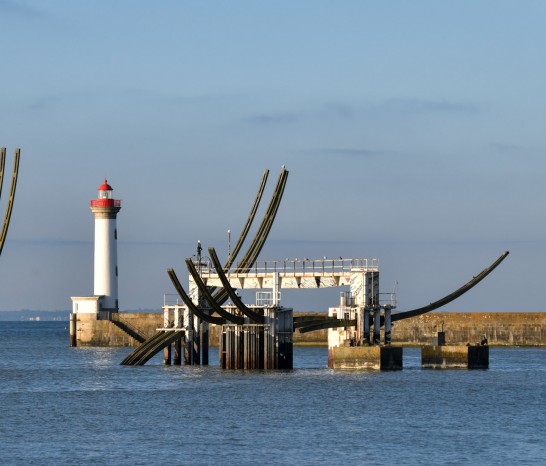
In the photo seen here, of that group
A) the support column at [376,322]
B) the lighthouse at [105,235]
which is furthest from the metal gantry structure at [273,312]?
the lighthouse at [105,235]

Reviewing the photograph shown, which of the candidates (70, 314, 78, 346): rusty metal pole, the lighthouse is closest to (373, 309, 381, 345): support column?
the lighthouse

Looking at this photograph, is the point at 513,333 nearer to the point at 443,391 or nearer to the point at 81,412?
the point at 443,391

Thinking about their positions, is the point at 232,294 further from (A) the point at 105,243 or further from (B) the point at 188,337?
(A) the point at 105,243

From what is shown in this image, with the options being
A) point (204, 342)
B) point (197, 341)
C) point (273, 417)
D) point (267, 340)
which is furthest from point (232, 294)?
point (273, 417)

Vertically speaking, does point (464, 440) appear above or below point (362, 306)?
below

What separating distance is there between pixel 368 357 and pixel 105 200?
4408 centimetres

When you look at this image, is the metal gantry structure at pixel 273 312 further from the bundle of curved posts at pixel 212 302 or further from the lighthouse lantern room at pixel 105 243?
the lighthouse lantern room at pixel 105 243

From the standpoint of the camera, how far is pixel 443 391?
225 ft

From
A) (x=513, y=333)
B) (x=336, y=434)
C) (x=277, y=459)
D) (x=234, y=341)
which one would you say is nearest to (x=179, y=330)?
(x=234, y=341)

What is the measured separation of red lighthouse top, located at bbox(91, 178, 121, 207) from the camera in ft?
372

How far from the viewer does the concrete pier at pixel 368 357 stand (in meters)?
74.4

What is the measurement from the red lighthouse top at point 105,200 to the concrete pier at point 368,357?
4106 centimetres

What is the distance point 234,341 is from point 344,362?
6.45m

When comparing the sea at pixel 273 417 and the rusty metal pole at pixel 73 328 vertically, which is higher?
the rusty metal pole at pixel 73 328
